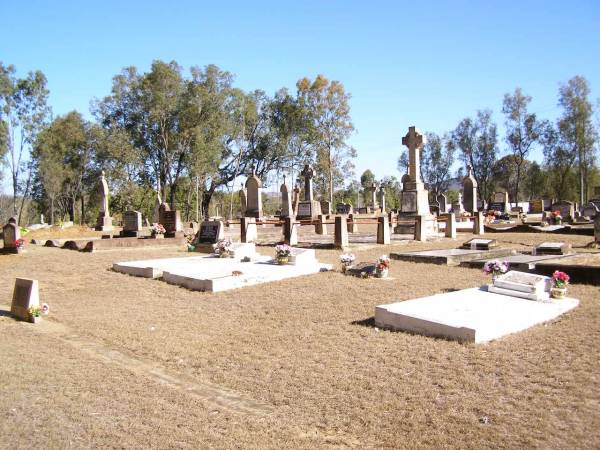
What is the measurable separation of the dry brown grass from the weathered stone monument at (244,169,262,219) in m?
18.3

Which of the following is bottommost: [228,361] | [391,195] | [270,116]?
[228,361]

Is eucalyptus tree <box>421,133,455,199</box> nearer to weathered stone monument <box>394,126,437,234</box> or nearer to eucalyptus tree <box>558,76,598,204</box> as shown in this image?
eucalyptus tree <box>558,76,598,204</box>

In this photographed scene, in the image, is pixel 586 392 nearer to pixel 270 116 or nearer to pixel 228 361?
pixel 228 361

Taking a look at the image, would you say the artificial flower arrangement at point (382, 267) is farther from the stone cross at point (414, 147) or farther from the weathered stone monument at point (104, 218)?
the weathered stone monument at point (104, 218)

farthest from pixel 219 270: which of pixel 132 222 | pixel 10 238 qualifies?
pixel 132 222

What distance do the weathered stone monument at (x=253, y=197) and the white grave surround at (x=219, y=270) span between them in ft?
46.0

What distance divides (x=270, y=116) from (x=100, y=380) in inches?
1781

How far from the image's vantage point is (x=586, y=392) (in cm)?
433

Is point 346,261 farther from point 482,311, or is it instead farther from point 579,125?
point 579,125

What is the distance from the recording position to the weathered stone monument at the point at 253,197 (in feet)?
88.1

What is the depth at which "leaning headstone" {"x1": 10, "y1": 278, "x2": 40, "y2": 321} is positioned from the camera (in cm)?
781

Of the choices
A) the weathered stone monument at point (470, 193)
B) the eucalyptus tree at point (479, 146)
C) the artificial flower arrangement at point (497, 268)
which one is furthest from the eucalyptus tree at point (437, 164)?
the artificial flower arrangement at point (497, 268)

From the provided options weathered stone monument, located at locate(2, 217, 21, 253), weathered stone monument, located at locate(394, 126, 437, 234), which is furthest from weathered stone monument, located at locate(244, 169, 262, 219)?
weathered stone monument, located at locate(2, 217, 21, 253)

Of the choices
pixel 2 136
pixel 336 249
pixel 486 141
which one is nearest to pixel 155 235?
pixel 336 249
